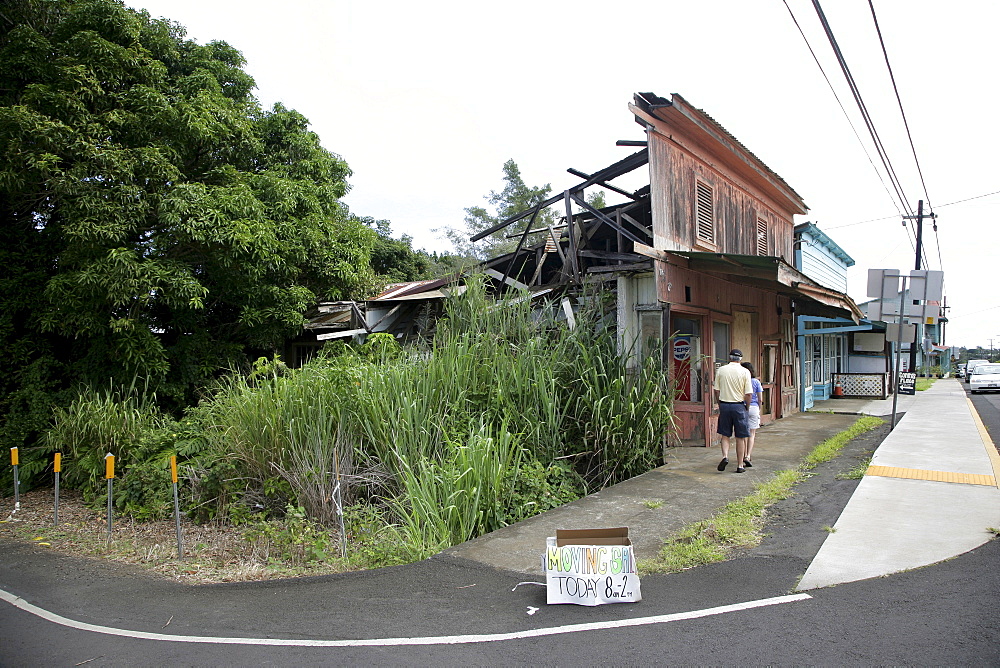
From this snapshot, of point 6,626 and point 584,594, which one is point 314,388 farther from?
point 584,594

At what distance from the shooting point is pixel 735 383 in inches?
339

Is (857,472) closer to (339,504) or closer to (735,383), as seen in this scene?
(735,383)

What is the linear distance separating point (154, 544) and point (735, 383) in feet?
23.9

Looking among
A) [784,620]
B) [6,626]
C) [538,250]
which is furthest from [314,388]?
[538,250]

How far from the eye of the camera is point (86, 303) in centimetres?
867

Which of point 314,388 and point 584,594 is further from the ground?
point 314,388

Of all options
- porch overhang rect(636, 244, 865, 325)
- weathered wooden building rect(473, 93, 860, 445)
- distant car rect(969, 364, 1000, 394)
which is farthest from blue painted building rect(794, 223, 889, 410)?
distant car rect(969, 364, 1000, 394)

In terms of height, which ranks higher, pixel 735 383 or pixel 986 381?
pixel 735 383

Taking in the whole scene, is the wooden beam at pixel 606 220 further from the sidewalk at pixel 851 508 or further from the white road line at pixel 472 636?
the white road line at pixel 472 636

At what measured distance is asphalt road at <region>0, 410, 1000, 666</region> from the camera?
12.0 ft

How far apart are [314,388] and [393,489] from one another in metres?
1.47

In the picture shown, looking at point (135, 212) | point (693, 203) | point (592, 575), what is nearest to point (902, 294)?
point (693, 203)

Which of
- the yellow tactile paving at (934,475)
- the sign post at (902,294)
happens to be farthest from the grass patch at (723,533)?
the sign post at (902,294)

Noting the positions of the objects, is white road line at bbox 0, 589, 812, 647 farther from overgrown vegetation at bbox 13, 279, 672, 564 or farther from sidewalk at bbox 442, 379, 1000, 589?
overgrown vegetation at bbox 13, 279, 672, 564
